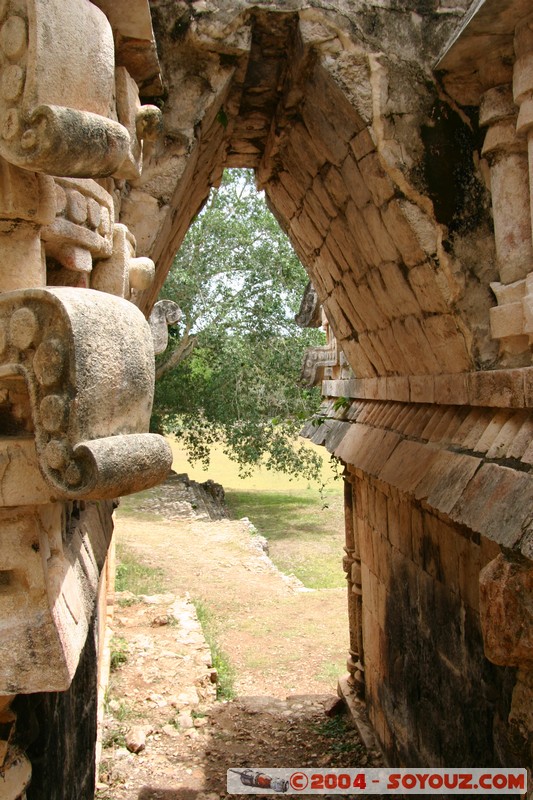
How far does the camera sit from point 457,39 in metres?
2.96

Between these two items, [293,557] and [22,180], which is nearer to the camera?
[22,180]

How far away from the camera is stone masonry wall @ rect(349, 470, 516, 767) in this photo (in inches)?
131

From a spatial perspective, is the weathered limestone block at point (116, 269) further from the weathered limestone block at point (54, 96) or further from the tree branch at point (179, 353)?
the tree branch at point (179, 353)

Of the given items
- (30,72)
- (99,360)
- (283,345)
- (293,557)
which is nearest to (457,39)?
(30,72)

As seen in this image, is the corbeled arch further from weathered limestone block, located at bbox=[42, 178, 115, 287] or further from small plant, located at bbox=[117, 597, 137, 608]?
small plant, located at bbox=[117, 597, 137, 608]

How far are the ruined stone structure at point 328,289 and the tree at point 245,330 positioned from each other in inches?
427

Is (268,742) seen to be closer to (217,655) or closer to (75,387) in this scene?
(217,655)

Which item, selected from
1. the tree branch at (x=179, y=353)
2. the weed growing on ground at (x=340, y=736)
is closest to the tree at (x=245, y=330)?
the tree branch at (x=179, y=353)

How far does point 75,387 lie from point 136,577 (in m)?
8.56

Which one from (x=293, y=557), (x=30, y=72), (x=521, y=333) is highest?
(x=30, y=72)

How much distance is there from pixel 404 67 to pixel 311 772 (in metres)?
4.64

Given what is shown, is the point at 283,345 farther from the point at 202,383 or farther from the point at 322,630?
the point at 322,630

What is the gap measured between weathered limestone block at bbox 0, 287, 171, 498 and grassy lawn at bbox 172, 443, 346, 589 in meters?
9.98

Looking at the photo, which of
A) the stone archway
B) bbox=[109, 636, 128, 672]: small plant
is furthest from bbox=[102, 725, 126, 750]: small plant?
the stone archway
